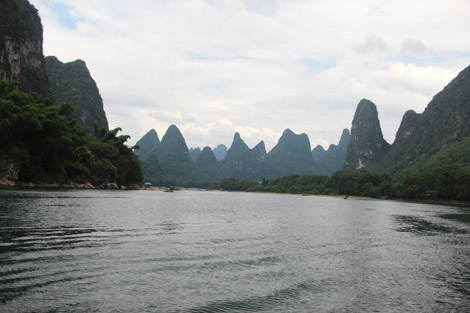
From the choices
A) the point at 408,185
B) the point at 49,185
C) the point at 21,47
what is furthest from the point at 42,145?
the point at 408,185

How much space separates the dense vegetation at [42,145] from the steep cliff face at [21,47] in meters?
20.3

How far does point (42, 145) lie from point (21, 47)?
5544cm

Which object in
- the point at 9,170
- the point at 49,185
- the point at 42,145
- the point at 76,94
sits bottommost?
the point at 49,185

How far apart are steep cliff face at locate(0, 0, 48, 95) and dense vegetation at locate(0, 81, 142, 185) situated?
66.6ft

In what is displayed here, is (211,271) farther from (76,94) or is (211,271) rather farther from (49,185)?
(76,94)

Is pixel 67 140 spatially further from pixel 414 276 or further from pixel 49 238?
pixel 414 276

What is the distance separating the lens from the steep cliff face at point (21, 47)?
9188 centimetres

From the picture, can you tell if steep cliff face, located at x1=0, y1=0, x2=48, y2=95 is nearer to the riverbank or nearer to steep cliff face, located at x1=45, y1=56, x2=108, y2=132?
the riverbank

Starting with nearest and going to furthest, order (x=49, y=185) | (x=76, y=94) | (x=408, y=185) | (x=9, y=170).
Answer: (x=9, y=170) → (x=49, y=185) → (x=408, y=185) → (x=76, y=94)

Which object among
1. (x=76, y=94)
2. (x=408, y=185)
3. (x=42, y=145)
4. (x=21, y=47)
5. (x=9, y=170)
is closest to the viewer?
(x=9, y=170)

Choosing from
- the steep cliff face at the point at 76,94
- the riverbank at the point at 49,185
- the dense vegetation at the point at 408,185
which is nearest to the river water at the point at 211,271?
the riverbank at the point at 49,185

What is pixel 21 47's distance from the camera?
100m

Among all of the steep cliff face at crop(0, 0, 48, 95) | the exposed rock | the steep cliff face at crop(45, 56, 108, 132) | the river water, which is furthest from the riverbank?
the steep cliff face at crop(45, 56, 108, 132)

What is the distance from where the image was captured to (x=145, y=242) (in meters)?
18.7
